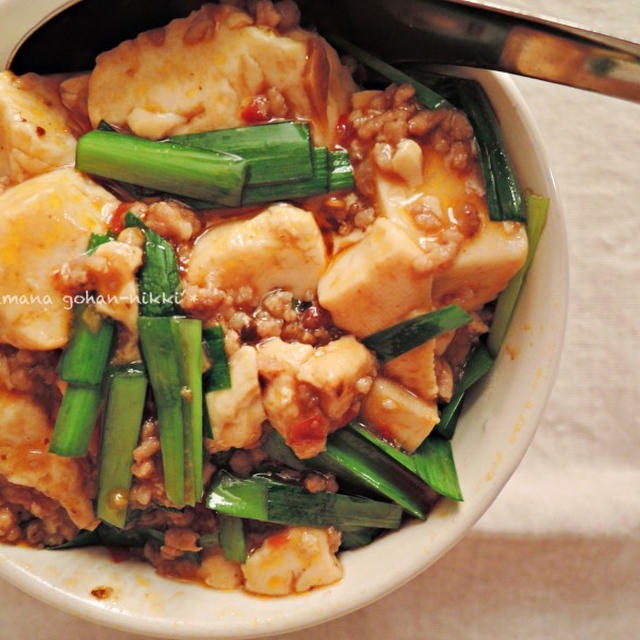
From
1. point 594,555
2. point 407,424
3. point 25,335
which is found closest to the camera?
point 25,335

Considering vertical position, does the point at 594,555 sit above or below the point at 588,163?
below

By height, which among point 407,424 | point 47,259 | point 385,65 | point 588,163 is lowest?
point 407,424

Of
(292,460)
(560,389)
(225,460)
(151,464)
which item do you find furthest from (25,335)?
(560,389)

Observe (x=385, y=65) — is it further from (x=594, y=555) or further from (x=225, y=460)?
(x=594, y=555)

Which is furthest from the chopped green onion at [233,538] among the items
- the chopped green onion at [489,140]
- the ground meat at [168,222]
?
the chopped green onion at [489,140]

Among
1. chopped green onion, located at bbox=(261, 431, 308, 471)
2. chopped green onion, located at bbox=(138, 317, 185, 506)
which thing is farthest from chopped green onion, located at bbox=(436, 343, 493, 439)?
chopped green onion, located at bbox=(138, 317, 185, 506)

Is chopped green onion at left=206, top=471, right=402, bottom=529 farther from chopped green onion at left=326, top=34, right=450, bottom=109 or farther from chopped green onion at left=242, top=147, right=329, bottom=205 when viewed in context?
chopped green onion at left=326, top=34, right=450, bottom=109

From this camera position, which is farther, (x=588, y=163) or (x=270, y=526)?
(x=588, y=163)
